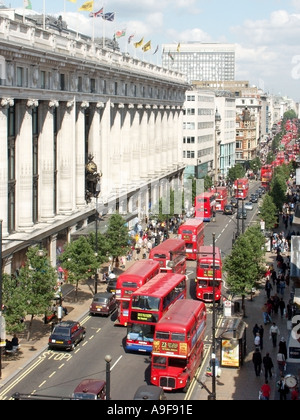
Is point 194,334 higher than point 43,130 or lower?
lower

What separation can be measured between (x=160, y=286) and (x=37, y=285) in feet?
25.3

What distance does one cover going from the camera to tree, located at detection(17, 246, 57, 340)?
41.1 m

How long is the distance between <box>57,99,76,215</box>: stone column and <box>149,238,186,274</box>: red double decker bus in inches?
419

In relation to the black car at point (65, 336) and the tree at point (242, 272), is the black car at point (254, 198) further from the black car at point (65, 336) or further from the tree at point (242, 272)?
the black car at point (65, 336)

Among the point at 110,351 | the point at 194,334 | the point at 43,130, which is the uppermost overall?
the point at 43,130

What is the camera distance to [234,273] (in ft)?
161

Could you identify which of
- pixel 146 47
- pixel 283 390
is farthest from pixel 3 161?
pixel 146 47

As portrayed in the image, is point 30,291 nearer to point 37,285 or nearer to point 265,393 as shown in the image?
point 37,285

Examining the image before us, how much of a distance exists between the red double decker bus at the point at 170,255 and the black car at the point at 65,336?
47.1 ft

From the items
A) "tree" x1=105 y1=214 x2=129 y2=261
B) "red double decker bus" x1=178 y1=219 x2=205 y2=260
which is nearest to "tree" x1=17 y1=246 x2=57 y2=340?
"tree" x1=105 y1=214 x2=129 y2=261

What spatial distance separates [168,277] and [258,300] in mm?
11481
